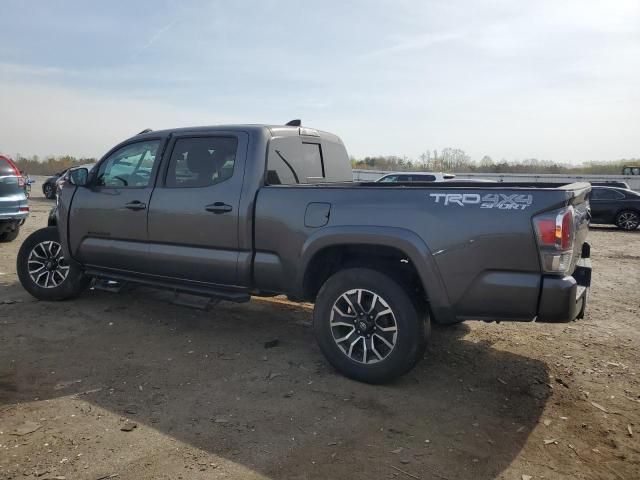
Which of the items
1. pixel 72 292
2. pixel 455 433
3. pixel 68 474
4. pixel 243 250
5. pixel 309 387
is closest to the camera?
pixel 68 474

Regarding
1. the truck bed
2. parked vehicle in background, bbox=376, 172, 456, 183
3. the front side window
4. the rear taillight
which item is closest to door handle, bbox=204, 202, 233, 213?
the truck bed

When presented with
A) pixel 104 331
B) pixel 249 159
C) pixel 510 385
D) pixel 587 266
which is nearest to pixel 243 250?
pixel 249 159

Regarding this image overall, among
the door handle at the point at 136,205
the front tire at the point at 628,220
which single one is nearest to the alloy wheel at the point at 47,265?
the door handle at the point at 136,205

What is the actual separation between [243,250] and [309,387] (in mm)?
1304

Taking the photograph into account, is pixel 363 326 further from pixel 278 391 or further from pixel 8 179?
pixel 8 179

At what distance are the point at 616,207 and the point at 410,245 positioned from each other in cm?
1534

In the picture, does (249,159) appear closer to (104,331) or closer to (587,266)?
(104,331)

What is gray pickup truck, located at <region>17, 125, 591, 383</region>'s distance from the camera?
3.37 m

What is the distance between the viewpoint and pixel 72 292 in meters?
5.98

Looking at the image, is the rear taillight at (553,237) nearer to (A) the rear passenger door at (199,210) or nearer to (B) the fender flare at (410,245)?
(B) the fender flare at (410,245)

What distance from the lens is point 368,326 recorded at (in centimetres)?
391

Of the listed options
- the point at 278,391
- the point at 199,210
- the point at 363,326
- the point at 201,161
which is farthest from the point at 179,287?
the point at 363,326

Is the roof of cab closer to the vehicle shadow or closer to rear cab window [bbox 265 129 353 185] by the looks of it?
rear cab window [bbox 265 129 353 185]

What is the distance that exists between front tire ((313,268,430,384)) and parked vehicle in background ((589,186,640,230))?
1470 centimetres
